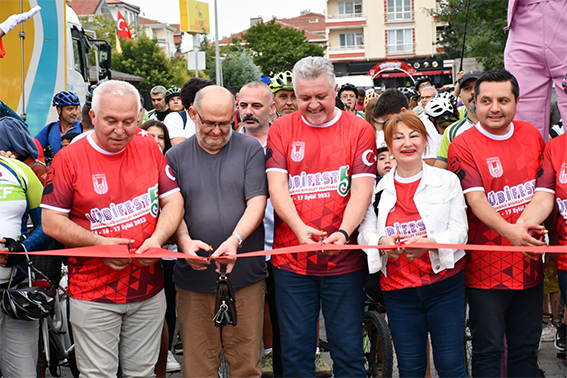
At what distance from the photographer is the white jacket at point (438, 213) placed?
3738 millimetres

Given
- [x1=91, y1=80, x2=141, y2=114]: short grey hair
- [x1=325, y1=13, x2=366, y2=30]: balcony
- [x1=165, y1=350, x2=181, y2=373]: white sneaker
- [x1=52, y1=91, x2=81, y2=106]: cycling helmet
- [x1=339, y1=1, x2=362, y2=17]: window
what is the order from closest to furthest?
[x1=91, y1=80, x2=141, y2=114]: short grey hair, [x1=165, y1=350, x2=181, y2=373]: white sneaker, [x1=52, y1=91, x2=81, y2=106]: cycling helmet, [x1=325, y1=13, x2=366, y2=30]: balcony, [x1=339, y1=1, x2=362, y2=17]: window

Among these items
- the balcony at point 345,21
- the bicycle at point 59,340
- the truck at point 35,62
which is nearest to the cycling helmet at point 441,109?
the bicycle at point 59,340

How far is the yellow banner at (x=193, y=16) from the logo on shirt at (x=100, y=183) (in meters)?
24.5

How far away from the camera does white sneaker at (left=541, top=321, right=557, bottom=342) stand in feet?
18.9

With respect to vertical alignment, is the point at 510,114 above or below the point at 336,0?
below

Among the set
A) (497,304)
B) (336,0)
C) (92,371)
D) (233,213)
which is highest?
(336,0)

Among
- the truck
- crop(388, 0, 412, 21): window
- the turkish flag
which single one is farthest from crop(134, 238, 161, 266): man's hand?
crop(388, 0, 412, 21): window

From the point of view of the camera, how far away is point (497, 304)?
3879 millimetres

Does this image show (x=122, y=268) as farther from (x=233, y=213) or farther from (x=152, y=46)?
(x=152, y=46)

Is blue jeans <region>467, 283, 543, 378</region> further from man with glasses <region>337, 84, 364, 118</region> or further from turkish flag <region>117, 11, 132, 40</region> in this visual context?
turkish flag <region>117, 11, 132, 40</region>

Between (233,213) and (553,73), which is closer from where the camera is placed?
(233,213)

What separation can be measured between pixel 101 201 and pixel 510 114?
2.50 m

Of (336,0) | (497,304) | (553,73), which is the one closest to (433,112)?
(553,73)

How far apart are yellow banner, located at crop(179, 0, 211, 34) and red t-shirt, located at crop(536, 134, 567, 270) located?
24772mm
